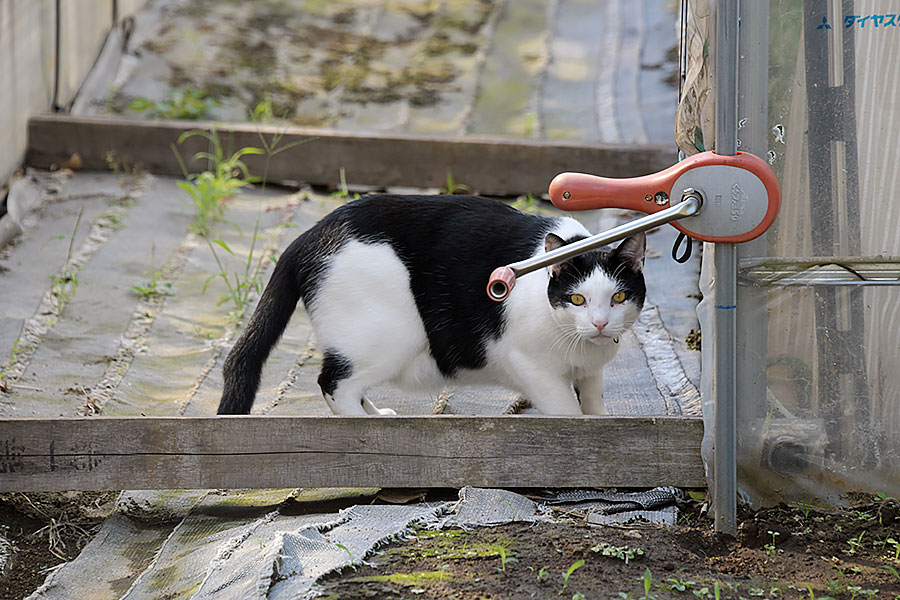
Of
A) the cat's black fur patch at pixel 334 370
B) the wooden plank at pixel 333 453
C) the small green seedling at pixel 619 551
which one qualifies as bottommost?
the small green seedling at pixel 619 551

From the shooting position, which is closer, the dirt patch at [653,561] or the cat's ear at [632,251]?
the dirt patch at [653,561]

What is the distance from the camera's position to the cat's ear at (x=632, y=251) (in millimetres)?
2543

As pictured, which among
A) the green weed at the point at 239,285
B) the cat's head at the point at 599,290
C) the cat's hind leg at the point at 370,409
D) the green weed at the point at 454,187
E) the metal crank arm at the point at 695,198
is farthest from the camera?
the green weed at the point at 454,187

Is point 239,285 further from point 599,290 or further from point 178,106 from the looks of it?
point 178,106

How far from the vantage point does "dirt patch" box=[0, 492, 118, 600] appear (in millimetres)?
2221

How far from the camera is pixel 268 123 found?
561 centimetres

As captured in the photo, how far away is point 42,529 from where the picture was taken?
2396 mm

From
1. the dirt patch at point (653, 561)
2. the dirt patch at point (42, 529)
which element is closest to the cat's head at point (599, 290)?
the dirt patch at point (653, 561)

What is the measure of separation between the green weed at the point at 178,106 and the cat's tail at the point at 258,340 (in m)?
3.26

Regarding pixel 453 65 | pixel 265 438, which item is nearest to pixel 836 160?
pixel 265 438

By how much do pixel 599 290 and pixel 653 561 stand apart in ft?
2.55

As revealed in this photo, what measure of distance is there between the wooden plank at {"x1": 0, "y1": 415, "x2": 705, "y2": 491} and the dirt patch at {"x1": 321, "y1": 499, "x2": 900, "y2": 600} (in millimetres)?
220

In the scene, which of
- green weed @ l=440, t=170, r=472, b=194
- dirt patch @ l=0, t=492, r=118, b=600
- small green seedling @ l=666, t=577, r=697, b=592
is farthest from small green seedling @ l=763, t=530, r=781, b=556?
green weed @ l=440, t=170, r=472, b=194

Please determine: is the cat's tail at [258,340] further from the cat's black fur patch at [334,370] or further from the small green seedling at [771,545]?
the small green seedling at [771,545]
